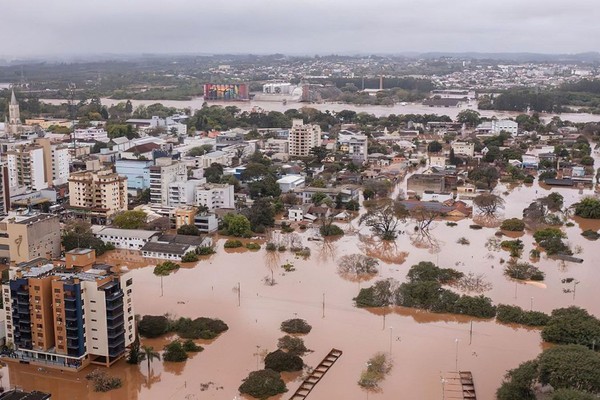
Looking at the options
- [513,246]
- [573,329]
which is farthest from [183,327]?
[513,246]

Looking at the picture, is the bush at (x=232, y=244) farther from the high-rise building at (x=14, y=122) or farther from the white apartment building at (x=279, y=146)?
the high-rise building at (x=14, y=122)

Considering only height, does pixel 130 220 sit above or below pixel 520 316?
above

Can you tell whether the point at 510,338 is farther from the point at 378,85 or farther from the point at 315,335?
the point at 378,85

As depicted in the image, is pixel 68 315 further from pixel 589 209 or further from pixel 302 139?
pixel 302 139

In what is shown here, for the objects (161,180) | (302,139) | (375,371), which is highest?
(302,139)

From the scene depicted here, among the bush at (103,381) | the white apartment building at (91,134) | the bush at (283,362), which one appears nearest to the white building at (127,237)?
the bush at (103,381)

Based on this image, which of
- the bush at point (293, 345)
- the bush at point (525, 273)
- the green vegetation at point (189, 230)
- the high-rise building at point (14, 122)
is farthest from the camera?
the high-rise building at point (14, 122)
